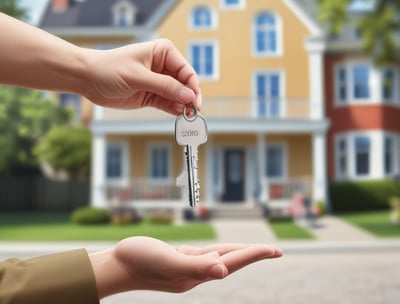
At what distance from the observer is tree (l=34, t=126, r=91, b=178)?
864 inches

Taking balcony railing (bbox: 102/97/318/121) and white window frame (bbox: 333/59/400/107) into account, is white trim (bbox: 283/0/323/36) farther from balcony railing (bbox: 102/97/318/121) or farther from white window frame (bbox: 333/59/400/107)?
balcony railing (bbox: 102/97/318/121)

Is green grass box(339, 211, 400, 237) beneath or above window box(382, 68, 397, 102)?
beneath

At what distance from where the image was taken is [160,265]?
1100mm

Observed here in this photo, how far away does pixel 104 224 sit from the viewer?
18.0 meters

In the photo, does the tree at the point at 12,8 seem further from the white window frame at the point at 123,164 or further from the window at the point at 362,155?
the window at the point at 362,155

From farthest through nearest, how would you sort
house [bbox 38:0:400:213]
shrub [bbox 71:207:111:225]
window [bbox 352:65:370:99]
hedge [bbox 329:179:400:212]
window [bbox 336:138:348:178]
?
window [bbox 336:138:348:178]
window [bbox 352:65:370:99]
hedge [bbox 329:179:400:212]
house [bbox 38:0:400:213]
shrub [bbox 71:207:111:225]

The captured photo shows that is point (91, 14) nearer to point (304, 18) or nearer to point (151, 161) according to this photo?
point (151, 161)

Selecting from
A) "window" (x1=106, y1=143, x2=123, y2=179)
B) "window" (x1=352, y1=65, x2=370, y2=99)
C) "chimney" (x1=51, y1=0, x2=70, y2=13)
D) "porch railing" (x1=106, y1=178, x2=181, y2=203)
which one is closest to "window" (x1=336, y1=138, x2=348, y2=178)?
"window" (x1=352, y1=65, x2=370, y2=99)

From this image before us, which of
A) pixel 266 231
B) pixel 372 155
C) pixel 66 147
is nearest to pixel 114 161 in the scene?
pixel 66 147

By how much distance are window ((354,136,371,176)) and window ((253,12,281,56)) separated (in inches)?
193

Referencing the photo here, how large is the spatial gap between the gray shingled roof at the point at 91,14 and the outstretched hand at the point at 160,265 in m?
22.3

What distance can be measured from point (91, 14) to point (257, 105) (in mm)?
8975

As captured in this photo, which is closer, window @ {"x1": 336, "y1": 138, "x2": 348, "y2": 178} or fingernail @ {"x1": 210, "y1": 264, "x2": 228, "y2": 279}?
fingernail @ {"x1": 210, "y1": 264, "x2": 228, "y2": 279}

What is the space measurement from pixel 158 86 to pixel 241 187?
2045 centimetres
